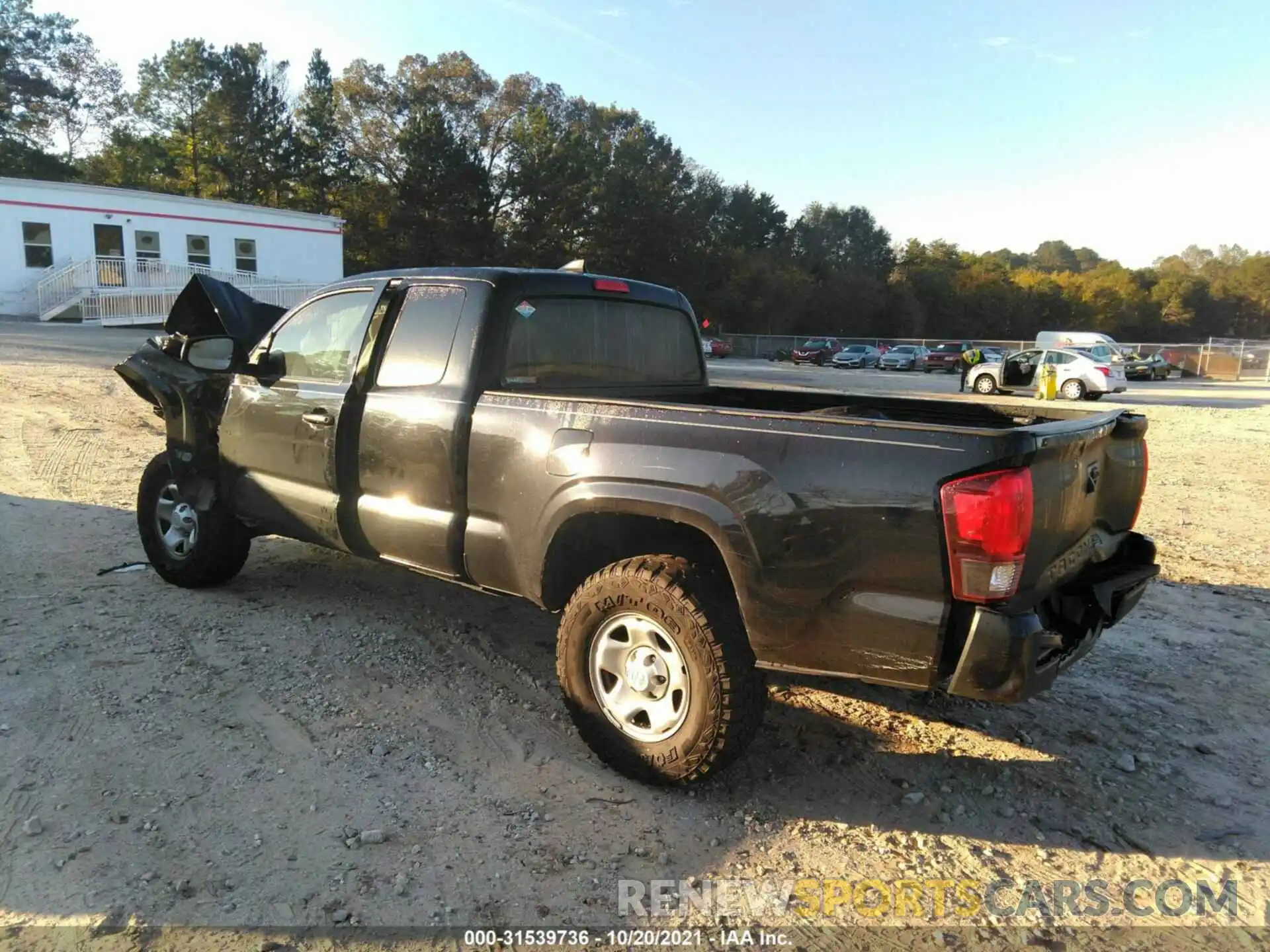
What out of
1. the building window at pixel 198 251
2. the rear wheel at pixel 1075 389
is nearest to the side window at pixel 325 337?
the rear wheel at pixel 1075 389

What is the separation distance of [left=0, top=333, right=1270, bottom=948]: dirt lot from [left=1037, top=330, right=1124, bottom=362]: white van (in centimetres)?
2698

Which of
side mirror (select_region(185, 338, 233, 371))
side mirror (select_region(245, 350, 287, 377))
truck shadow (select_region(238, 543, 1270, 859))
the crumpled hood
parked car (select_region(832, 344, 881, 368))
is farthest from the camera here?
parked car (select_region(832, 344, 881, 368))

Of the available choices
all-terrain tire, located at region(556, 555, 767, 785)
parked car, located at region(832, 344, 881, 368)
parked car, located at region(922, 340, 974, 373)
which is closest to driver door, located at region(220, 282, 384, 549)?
all-terrain tire, located at region(556, 555, 767, 785)

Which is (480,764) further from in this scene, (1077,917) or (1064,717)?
(1064,717)

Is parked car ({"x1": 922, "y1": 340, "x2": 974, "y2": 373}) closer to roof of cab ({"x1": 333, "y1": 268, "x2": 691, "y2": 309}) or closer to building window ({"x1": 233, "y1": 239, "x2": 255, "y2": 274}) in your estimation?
building window ({"x1": 233, "y1": 239, "x2": 255, "y2": 274})

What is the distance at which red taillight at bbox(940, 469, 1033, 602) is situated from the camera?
2.48 metres

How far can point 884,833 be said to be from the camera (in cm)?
299

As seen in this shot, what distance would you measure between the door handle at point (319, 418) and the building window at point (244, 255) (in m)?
29.8

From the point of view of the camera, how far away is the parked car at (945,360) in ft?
144

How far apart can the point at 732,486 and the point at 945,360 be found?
44.5 metres

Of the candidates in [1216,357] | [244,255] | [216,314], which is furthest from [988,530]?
[1216,357]

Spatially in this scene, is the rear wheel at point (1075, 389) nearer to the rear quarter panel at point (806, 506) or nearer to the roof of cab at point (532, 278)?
the roof of cab at point (532, 278)

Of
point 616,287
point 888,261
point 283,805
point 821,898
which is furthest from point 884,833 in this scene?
point 888,261

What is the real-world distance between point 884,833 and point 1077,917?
637 mm
